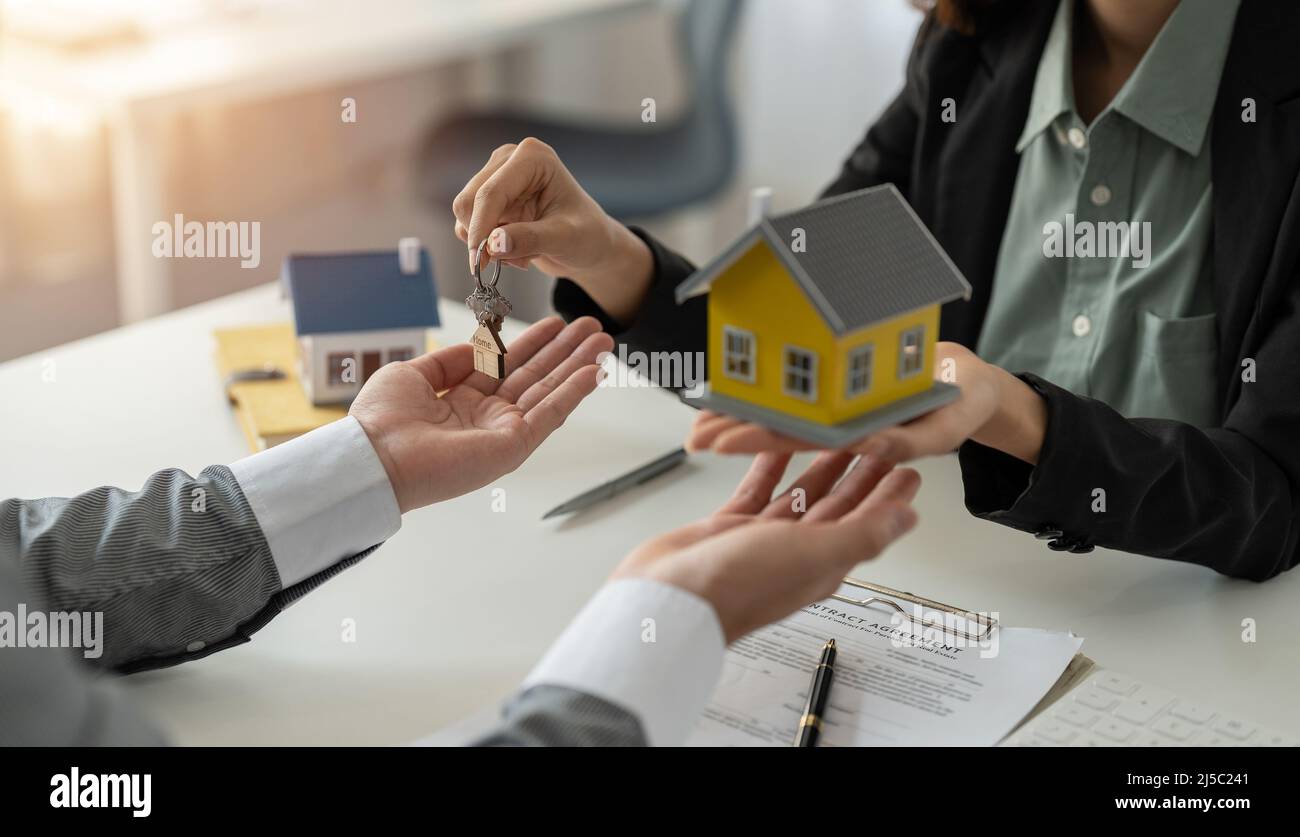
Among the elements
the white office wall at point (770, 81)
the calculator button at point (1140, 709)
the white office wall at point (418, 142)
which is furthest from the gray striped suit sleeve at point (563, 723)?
the white office wall at point (770, 81)

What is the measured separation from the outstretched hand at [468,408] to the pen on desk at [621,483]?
0.42 feet

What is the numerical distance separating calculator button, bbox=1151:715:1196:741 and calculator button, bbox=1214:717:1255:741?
19 mm

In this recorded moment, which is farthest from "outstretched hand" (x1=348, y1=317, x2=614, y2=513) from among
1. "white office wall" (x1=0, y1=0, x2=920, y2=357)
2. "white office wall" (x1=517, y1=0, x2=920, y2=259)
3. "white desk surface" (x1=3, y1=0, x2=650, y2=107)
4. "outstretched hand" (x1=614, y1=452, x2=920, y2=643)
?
"white office wall" (x1=517, y1=0, x2=920, y2=259)

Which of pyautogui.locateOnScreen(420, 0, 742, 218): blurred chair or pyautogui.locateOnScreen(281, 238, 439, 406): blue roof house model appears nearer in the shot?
pyautogui.locateOnScreen(281, 238, 439, 406): blue roof house model

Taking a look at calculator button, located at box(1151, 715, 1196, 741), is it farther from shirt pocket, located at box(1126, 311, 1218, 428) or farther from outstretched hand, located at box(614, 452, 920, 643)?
shirt pocket, located at box(1126, 311, 1218, 428)

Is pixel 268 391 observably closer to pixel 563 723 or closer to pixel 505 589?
pixel 505 589

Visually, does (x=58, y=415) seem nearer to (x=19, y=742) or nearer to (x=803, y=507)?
(x=19, y=742)

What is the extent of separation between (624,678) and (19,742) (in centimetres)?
33

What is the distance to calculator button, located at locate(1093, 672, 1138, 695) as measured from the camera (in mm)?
875

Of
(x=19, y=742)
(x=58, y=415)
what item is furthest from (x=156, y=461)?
(x=19, y=742)

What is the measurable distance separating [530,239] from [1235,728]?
64 centimetres

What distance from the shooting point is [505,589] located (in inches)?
40.7

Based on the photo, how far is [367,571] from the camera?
1.06 metres

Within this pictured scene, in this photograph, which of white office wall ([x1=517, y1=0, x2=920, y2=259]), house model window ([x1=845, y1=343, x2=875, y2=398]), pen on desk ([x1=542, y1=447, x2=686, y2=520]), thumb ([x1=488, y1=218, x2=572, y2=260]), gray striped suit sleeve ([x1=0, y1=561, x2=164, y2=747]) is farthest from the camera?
white office wall ([x1=517, y1=0, x2=920, y2=259])
